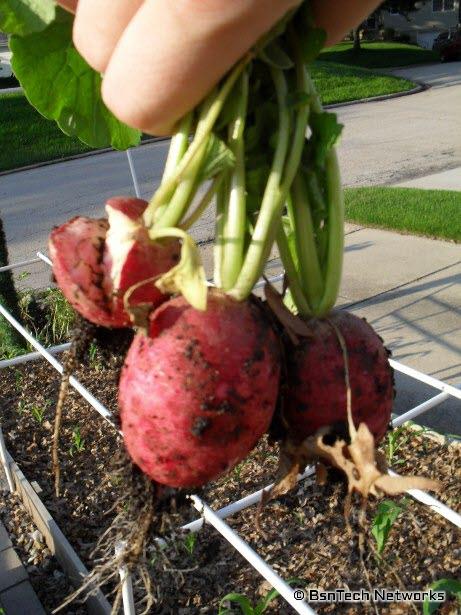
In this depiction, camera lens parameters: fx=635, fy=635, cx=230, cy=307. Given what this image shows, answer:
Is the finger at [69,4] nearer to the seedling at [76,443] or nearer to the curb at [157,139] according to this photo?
the seedling at [76,443]

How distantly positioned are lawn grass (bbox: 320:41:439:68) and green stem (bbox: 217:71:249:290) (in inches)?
907

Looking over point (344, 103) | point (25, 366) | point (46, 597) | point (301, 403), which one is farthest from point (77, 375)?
point (344, 103)

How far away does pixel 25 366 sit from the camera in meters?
4.22

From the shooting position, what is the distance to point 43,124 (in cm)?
1302

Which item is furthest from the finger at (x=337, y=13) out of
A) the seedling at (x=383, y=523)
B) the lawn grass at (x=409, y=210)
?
the lawn grass at (x=409, y=210)

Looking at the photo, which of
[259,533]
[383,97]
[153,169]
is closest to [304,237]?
[259,533]

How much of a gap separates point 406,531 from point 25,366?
8.82ft

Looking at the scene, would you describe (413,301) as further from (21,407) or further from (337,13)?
(337,13)

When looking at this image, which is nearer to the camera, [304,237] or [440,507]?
[304,237]

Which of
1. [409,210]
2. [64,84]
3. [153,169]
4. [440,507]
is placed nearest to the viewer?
[64,84]

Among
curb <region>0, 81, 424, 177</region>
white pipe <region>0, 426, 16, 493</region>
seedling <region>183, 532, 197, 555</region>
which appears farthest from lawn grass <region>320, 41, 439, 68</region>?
seedling <region>183, 532, 197, 555</region>

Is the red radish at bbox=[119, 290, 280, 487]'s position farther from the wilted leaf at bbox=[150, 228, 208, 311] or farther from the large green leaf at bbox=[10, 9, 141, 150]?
the large green leaf at bbox=[10, 9, 141, 150]

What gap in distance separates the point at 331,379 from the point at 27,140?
12.8m

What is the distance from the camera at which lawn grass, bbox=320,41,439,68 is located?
2230 cm
